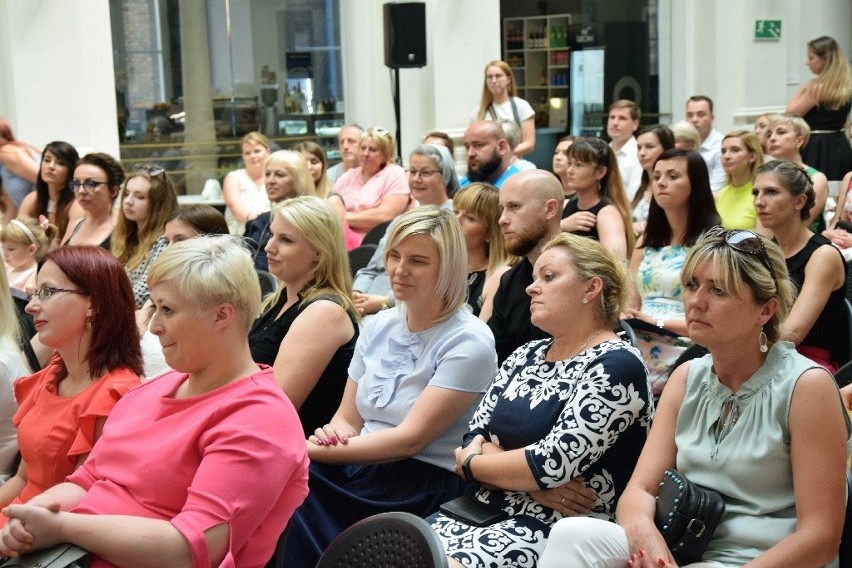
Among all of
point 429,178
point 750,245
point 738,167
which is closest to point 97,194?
point 429,178

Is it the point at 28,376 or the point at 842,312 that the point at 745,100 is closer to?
the point at 842,312

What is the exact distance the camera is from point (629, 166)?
27.5ft

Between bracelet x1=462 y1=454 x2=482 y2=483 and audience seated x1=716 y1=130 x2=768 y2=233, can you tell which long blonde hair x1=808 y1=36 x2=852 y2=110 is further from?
bracelet x1=462 y1=454 x2=482 y2=483

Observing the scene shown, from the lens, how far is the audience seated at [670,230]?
4.58 meters

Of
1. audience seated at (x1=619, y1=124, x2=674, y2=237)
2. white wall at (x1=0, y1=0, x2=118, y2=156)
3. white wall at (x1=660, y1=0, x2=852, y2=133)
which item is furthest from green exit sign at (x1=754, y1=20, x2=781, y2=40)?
white wall at (x1=0, y1=0, x2=118, y2=156)

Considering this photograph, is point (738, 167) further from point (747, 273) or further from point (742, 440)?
point (742, 440)

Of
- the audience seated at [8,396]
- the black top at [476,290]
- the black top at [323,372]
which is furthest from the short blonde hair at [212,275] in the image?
the black top at [476,290]

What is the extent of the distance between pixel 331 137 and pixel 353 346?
23.0 feet

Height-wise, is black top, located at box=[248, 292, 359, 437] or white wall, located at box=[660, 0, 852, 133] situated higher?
white wall, located at box=[660, 0, 852, 133]

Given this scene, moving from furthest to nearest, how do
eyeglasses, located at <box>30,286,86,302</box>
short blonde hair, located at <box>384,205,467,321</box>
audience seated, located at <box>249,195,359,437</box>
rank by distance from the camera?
1. audience seated, located at <box>249,195,359,437</box>
2. short blonde hair, located at <box>384,205,467,321</box>
3. eyeglasses, located at <box>30,286,86,302</box>

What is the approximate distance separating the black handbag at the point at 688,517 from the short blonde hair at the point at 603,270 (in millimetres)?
654

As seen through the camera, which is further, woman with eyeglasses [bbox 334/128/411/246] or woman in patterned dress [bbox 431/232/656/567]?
woman with eyeglasses [bbox 334/128/411/246]

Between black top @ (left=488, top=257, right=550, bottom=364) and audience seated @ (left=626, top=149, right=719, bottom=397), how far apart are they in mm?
633

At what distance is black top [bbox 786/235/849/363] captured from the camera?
161 inches
